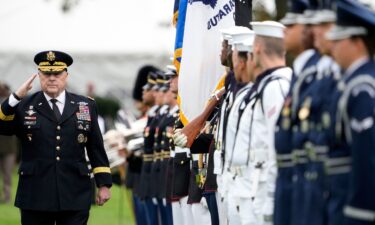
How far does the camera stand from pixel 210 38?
14352mm

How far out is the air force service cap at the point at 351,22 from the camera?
7.83 metres

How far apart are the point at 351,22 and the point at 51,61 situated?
5.85m

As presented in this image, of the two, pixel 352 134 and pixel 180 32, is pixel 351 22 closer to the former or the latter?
pixel 352 134

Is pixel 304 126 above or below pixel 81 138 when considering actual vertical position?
above

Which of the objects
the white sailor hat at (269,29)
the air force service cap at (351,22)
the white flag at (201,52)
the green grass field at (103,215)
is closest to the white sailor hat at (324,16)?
the air force service cap at (351,22)

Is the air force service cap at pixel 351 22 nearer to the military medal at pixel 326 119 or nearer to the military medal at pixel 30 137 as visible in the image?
the military medal at pixel 326 119

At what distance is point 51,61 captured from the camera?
1321 cm

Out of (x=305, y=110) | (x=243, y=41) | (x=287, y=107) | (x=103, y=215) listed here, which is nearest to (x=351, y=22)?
(x=305, y=110)

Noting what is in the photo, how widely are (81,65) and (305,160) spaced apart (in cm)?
3505

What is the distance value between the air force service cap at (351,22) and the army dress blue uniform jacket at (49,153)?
5473mm

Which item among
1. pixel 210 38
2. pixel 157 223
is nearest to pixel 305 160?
pixel 210 38

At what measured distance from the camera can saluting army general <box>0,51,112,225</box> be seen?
12.8 metres

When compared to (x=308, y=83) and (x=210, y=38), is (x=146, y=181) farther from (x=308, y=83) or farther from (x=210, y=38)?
(x=308, y=83)

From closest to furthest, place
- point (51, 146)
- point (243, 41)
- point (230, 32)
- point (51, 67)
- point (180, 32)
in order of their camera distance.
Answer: point (243, 41) → point (230, 32) → point (51, 146) → point (51, 67) → point (180, 32)
